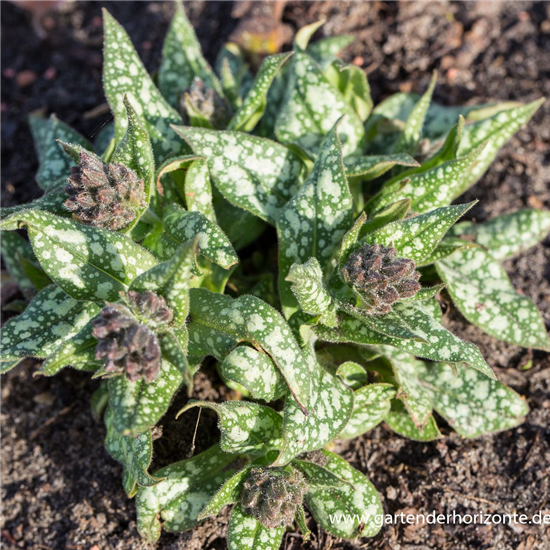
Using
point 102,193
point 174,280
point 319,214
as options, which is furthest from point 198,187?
point 174,280

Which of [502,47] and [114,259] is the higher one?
[114,259]

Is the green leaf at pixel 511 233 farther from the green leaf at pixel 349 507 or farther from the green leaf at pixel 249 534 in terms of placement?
the green leaf at pixel 249 534

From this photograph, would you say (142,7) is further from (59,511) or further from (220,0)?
(59,511)

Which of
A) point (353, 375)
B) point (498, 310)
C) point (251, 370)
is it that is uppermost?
point (251, 370)

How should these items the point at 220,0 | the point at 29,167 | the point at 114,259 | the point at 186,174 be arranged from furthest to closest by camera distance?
the point at 220,0 < the point at 29,167 < the point at 186,174 < the point at 114,259

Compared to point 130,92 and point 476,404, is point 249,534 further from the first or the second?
point 130,92

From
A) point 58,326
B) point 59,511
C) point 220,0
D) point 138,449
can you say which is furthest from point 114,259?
point 220,0
